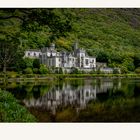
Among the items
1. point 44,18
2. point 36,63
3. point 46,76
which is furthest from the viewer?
point 46,76

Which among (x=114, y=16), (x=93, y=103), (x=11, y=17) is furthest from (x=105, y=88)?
(x=11, y=17)

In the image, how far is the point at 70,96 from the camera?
8.84 m

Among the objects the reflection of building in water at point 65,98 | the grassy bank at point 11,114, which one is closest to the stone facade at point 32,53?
the reflection of building in water at point 65,98

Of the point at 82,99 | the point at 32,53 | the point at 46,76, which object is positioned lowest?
the point at 82,99

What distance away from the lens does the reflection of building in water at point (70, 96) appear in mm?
8250

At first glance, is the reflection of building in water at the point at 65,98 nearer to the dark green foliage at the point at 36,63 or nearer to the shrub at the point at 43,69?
the shrub at the point at 43,69

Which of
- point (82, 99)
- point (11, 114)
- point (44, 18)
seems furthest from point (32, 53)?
point (11, 114)

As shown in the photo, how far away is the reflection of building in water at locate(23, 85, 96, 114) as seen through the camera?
324 inches

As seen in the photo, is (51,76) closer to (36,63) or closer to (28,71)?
(36,63)

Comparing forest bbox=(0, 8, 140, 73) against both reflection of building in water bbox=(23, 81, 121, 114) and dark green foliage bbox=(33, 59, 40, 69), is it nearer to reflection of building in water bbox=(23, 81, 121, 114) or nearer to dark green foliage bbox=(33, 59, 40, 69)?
dark green foliage bbox=(33, 59, 40, 69)

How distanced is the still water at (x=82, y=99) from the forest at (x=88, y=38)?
17.4 inches

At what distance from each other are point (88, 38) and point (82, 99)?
1351 mm
